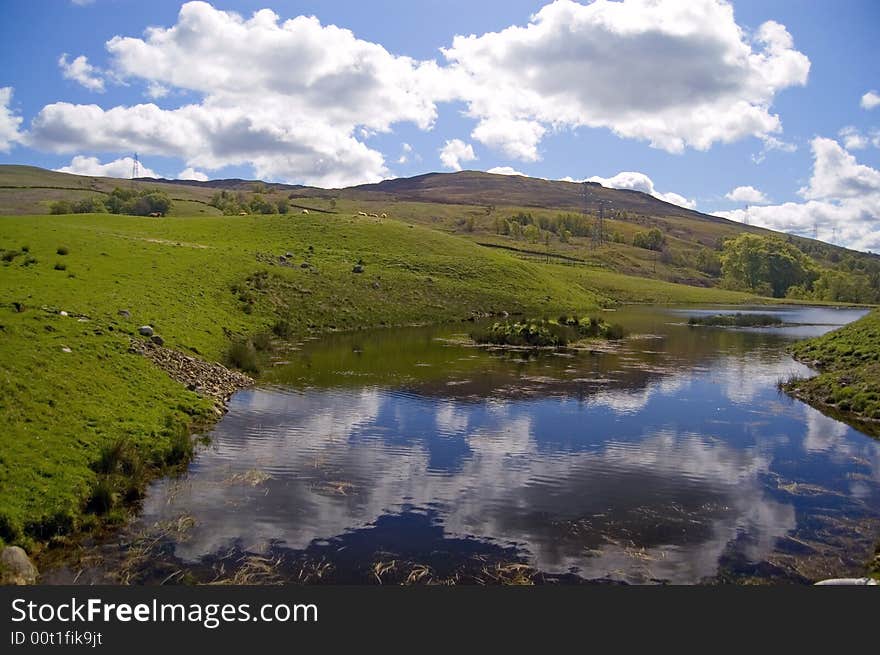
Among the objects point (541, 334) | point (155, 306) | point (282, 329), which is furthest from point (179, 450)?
point (541, 334)

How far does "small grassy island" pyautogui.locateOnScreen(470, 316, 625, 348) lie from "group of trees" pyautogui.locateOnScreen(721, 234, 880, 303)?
124 m

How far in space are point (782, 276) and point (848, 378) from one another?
151884 millimetres

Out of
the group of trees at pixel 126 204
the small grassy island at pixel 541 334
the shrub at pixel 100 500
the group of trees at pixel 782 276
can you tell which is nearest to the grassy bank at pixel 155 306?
the shrub at pixel 100 500

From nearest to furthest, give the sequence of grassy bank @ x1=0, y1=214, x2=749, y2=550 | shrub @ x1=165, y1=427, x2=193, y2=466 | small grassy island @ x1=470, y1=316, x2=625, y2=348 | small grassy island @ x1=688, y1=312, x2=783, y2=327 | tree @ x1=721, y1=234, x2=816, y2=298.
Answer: grassy bank @ x1=0, y1=214, x2=749, y2=550 → shrub @ x1=165, y1=427, x2=193, y2=466 → small grassy island @ x1=470, y1=316, x2=625, y2=348 → small grassy island @ x1=688, y1=312, x2=783, y2=327 → tree @ x1=721, y1=234, x2=816, y2=298

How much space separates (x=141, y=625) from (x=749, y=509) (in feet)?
50.1

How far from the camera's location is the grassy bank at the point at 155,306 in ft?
54.2

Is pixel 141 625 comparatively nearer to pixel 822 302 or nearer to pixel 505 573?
pixel 505 573

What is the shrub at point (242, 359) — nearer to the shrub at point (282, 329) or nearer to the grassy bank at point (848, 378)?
the shrub at point (282, 329)

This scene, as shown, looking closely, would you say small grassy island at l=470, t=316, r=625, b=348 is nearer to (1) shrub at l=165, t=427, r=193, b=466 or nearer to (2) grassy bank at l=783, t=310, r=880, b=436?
(2) grassy bank at l=783, t=310, r=880, b=436

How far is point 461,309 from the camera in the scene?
7738 cm

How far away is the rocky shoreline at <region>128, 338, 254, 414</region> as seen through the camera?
27.7m

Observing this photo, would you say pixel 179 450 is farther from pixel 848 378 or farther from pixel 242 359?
pixel 848 378

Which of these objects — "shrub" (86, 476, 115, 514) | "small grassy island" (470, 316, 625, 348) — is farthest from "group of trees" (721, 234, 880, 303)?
"shrub" (86, 476, 115, 514)

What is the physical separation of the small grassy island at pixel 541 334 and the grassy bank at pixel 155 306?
50.1ft
